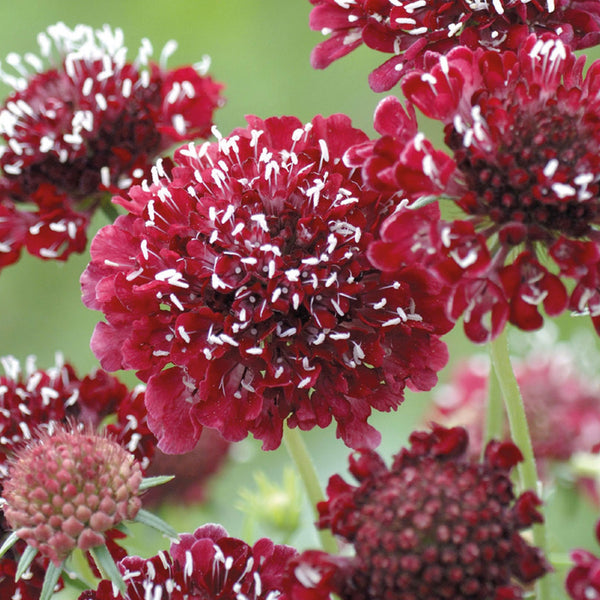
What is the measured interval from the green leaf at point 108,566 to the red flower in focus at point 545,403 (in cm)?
59

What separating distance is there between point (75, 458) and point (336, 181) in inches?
11.7

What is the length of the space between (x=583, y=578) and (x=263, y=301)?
12.1 inches

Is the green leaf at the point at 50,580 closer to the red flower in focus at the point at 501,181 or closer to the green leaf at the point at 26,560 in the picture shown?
the green leaf at the point at 26,560

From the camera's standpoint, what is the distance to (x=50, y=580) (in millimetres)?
776

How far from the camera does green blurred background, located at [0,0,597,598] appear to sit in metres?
2.25

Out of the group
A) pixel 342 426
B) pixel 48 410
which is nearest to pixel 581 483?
pixel 342 426

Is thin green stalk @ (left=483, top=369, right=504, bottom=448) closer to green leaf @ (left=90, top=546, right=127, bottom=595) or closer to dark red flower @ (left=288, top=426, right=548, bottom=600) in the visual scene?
dark red flower @ (left=288, top=426, right=548, bottom=600)

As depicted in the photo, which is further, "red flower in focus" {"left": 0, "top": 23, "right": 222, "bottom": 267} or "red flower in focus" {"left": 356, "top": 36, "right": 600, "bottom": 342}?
"red flower in focus" {"left": 0, "top": 23, "right": 222, "bottom": 267}

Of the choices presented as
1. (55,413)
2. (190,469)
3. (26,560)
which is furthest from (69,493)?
(190,469)

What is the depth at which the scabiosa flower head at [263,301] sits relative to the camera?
816mm

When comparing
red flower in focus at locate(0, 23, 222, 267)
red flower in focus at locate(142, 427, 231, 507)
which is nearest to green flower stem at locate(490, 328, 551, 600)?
red flower in focus at locate(0, 23, 222, 267)

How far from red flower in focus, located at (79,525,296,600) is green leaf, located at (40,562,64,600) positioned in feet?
0.11

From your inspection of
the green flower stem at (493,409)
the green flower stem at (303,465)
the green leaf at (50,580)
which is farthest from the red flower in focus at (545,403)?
the green leaf at (50,580)

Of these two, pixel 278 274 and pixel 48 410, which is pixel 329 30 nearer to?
pixel 278 274
